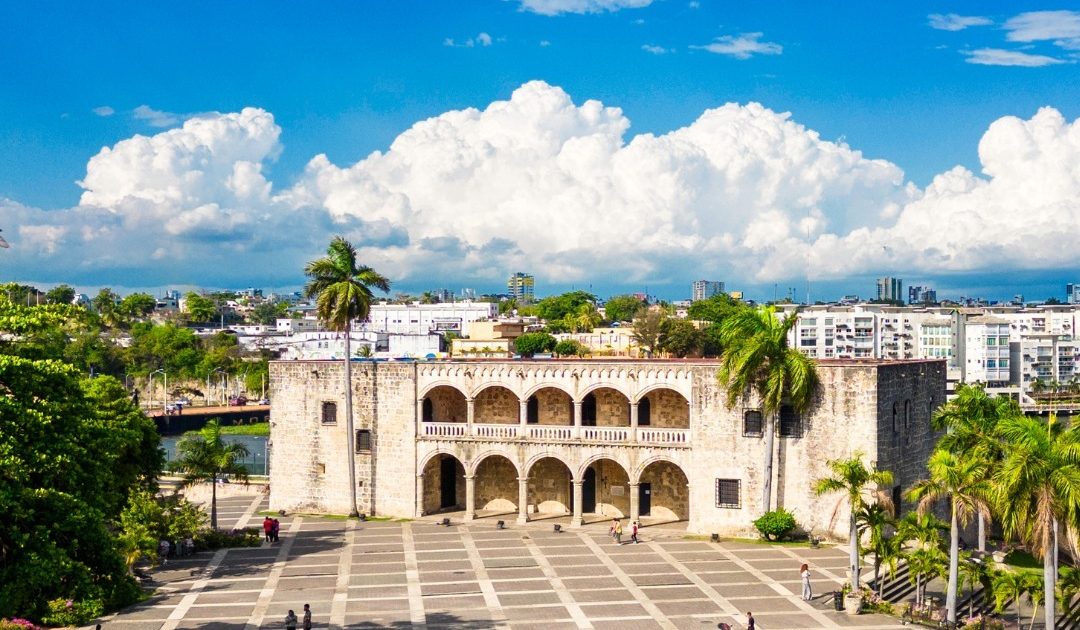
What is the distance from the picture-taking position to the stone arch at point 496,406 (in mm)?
53750

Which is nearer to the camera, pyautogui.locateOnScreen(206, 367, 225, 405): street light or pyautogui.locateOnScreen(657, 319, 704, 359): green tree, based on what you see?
pyautogui.locateOnScreen(657, 319, 704, 359): green tree

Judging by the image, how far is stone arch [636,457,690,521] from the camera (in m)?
50.4

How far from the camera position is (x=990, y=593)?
3466cm

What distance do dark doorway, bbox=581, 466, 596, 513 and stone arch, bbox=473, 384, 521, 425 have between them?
467 centimetres

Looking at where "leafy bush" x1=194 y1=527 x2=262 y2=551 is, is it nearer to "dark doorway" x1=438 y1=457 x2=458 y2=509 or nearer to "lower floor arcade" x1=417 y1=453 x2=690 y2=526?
"lower floor arcade" x1=417 y1=453 x2=690 y2=526

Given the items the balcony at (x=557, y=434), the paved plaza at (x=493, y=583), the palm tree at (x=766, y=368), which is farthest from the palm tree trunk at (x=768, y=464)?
the balcony at (x=557, y=434)

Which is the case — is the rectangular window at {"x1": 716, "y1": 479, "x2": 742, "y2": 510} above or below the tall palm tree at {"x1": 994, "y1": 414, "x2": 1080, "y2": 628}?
below

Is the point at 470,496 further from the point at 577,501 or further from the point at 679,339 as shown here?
the point at 679,339

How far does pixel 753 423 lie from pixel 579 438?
8287mm

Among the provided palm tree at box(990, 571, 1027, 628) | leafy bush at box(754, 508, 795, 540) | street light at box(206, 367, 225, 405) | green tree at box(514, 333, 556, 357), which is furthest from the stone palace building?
street light at box(206, 367, 225, 405)

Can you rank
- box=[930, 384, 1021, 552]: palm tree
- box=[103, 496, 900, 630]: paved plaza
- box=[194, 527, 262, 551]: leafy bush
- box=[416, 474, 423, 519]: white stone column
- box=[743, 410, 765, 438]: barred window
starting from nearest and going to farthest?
box=[103, 496, 900, 630]: paved plaza
box=[930, 384, 1021, 552]: palm tree
box=[194, 527, 262, 551]: leafy bush
box=[743, 410, 765, 438]: barred window
box=[416, 474, 423, 519]: white stone column

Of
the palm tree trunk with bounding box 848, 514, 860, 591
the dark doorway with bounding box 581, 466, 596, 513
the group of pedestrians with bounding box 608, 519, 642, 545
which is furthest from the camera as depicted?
the dark doorway with bounding box 581, 466, 596, 513

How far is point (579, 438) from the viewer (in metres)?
49.1

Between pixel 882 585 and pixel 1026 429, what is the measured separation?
30.6ft
